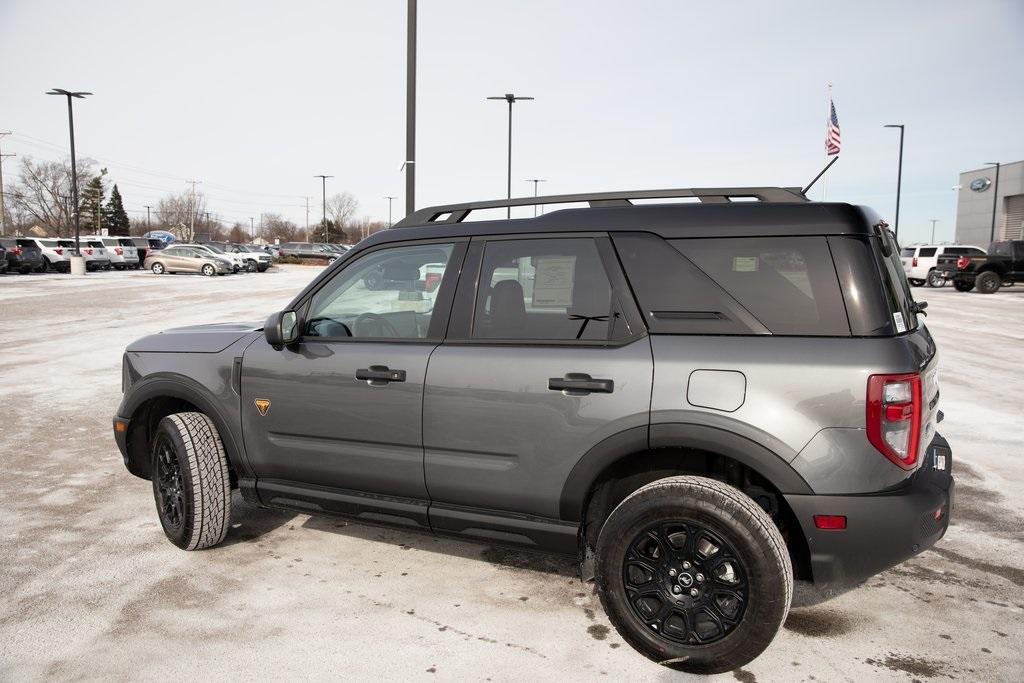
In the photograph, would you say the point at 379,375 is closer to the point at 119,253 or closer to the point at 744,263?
the point at 744,263

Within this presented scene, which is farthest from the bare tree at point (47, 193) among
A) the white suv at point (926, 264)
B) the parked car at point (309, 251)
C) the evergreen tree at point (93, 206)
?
the white suv at point (926, 264)

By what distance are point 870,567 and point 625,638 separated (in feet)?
3.21

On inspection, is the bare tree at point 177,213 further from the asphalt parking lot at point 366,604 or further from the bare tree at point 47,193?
the asphalt parking lot at point 366,604

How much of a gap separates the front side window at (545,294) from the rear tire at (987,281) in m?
29.3

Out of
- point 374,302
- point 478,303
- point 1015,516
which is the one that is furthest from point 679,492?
point 1015,516

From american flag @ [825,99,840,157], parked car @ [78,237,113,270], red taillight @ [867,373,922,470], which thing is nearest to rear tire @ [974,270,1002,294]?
american flag @ [825,99,840,157]

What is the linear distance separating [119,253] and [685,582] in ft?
138

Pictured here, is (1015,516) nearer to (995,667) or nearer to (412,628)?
(995,667)

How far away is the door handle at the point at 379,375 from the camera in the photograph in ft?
11.0

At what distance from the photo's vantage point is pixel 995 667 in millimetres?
2814

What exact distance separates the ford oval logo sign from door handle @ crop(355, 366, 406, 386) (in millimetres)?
67621

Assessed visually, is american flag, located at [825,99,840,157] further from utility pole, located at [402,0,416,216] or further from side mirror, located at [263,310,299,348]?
side mirror, located at [263,310,299,348]

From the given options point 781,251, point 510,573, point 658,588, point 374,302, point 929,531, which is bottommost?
point 510,573

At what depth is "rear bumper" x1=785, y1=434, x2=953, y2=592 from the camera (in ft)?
8.54
